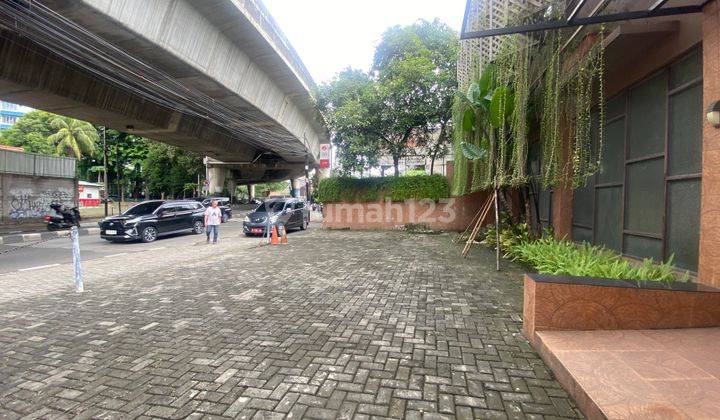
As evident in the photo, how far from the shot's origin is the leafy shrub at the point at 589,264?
3988mm

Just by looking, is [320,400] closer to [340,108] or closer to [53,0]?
[53,0]

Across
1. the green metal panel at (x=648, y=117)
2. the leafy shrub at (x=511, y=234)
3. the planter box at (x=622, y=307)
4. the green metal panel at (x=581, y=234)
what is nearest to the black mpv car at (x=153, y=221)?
the leafy shrub at (x=511, y=234)

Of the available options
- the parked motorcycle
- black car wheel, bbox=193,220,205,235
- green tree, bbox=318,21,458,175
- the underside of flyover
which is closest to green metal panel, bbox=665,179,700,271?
green tree, bbox=318,21,458,175

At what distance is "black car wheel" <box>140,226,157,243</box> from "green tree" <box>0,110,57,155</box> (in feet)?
114

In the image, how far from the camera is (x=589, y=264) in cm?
446

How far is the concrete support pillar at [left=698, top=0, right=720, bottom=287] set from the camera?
3.62 m

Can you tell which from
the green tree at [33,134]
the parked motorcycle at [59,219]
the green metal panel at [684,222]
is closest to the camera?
the green metal panel at [684,222]

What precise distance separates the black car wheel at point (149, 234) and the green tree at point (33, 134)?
114 feet

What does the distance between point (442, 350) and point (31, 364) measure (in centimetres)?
394

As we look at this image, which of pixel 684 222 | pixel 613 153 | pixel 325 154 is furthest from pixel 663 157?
pixel 325 154

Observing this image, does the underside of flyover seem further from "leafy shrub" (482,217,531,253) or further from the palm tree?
the palm tree

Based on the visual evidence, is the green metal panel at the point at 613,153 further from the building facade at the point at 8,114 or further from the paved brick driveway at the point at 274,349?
the building facade at the point at 8,114

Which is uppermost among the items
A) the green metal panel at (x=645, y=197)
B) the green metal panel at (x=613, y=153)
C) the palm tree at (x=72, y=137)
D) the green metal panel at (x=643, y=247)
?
the palm tree at (x=72, y=137)

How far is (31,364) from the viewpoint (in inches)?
129
